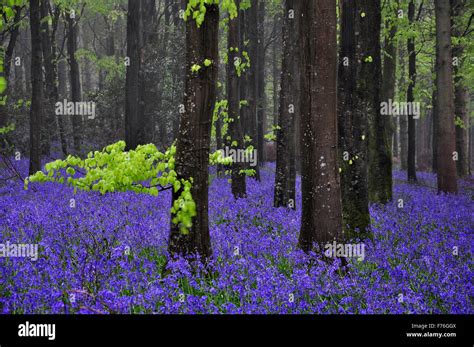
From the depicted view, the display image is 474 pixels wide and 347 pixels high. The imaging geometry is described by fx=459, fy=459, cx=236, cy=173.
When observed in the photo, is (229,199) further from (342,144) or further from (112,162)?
(112,162)

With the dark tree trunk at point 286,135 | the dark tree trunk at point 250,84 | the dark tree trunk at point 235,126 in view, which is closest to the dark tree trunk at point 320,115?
the dark tree trunk at point 286,135

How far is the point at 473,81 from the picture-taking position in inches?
858

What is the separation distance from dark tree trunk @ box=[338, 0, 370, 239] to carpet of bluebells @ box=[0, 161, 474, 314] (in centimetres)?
57

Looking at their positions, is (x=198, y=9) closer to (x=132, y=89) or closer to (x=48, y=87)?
(x=132, y=89)

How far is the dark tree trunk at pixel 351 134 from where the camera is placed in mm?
8094

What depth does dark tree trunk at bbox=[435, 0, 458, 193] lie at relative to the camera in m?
13.9

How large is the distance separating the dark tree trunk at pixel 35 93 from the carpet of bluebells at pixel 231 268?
4867 millimetres

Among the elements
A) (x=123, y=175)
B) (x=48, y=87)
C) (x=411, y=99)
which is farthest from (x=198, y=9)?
(x=48, y=87)

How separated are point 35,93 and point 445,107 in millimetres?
12970

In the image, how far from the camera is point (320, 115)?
6.14 meters

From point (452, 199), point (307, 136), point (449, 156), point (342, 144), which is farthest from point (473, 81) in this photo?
point (307, 136)

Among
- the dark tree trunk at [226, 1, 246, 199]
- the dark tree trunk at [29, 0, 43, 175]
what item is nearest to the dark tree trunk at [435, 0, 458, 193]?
the dark tree trunk at [226, 1, 246, 199]

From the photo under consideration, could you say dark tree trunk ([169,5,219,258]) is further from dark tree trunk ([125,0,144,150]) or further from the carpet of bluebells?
dark tree trunk ([125,0,144,150])
